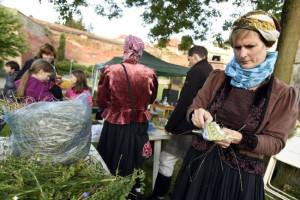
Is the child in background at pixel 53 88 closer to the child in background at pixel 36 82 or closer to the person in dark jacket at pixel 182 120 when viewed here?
the child in background at pixel 36 82

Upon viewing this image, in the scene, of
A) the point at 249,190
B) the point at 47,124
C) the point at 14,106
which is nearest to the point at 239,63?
the point at 249,190

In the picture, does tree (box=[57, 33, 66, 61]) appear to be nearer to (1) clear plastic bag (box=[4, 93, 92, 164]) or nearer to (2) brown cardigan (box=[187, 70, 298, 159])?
(1) clear plastic bag (box=[4, 93, 92, 164])

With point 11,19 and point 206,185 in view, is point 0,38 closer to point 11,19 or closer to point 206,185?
point 11,19

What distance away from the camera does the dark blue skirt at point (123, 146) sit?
2.18m

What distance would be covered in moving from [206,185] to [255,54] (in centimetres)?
83

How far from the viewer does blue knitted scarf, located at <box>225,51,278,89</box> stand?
1175 millimetres

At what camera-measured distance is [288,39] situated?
9.39 feet

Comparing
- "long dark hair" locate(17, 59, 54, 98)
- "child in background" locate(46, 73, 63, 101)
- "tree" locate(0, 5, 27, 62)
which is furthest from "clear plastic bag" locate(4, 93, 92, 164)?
"tree" locate(0, 5, 27, 62)

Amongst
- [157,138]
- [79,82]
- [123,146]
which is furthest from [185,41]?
[123,146]

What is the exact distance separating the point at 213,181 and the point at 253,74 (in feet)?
2.22

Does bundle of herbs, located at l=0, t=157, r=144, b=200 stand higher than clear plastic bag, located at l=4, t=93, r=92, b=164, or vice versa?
clear plastic bag, located at l=4, t=93, r=92, b=164

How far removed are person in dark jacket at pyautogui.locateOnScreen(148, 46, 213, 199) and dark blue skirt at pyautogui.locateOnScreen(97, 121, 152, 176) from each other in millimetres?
392

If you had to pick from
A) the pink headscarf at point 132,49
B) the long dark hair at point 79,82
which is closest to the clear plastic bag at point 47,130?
the pink headscarf at point 132,49

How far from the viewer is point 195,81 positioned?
7.47 ft
